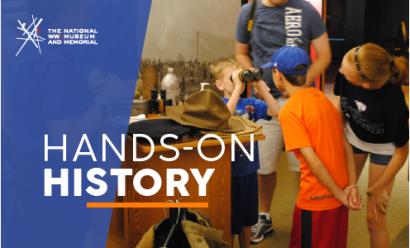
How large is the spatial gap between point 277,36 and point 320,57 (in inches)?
6.0

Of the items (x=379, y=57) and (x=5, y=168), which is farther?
(x=5, y=168)

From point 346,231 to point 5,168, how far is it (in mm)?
1158

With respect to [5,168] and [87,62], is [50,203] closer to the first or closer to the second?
[5,168]

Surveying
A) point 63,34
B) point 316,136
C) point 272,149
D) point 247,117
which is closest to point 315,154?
point 316,136

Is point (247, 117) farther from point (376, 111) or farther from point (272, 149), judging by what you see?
point (376, 111)

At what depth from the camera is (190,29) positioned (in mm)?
1864

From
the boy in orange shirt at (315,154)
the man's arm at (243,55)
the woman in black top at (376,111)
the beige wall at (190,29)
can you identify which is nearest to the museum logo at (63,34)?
the beige wall at (190,29)

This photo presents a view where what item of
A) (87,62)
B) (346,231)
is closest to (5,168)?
(87,62)

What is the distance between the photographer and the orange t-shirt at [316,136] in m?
1.74

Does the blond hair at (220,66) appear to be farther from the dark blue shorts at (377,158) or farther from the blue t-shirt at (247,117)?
the dark blue shorts at (377,158)

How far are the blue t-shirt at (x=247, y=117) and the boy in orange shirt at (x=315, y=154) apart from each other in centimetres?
9

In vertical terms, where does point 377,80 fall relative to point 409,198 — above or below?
above

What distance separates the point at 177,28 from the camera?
6.09ft

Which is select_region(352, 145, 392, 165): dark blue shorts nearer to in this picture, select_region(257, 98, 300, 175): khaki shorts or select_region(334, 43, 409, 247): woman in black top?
select_region(334, 43, 409, 247): woman in black top
